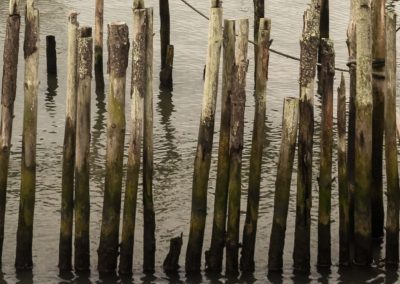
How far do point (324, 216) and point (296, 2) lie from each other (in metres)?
16.2

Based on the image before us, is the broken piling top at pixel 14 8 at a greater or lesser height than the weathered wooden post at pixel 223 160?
greater

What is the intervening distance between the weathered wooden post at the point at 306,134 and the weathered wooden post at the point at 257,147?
40 centimetres

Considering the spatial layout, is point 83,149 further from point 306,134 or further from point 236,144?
point 306,134

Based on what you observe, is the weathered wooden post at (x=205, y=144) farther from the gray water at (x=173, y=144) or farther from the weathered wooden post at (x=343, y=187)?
the weathered wooden post at (x=343, y=187)

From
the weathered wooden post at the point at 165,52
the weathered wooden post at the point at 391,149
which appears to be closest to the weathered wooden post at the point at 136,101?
the weathered wooden post at the point at 391,149

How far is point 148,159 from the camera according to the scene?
491 inches

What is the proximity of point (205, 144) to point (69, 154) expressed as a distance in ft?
4.87

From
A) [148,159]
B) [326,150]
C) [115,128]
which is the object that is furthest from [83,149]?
[326,150]

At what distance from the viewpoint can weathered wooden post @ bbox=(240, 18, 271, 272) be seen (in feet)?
40.3

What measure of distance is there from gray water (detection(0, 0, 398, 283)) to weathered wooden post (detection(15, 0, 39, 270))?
0.35m

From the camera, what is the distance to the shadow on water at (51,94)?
19344 millimetres

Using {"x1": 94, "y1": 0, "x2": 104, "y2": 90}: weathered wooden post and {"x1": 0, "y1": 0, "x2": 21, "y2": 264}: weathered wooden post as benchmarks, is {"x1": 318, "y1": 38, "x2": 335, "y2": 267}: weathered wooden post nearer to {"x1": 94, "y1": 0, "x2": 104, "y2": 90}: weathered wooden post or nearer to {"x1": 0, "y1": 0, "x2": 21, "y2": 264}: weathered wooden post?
{"x1": 0, "y1": 0, "x2": 21, "y2": 264}: weathered wooden post

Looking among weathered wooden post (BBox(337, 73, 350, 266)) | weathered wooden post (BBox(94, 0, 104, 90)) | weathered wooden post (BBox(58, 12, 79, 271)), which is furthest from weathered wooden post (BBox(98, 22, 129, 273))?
weathered wooden post (BBox(94, 0, 104, 90))

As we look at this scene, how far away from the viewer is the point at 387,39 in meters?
12.6
